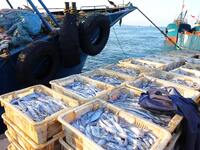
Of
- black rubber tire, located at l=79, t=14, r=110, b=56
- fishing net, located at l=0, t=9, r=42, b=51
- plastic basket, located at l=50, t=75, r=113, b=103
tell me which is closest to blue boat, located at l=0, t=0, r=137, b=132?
black rubber tire, located at l=79, t=14, r=110, b=56

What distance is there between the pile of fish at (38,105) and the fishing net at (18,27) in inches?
102

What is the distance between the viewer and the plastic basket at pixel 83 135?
8.73 feet

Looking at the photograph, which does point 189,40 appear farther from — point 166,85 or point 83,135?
point 83,135

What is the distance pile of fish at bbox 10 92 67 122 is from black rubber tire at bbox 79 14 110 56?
3.15m

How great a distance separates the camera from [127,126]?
10.3 feet

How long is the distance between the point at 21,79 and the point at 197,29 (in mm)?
18420

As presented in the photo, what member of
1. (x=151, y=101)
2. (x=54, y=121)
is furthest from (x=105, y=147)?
(x=151, y=101)

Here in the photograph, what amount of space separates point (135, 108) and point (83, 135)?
4.06ft

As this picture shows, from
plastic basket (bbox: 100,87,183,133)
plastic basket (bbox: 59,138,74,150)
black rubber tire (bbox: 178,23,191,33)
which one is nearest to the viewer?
plastic basket (bbox: 59,138,74,150)

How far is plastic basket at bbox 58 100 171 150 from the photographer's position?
2662mm

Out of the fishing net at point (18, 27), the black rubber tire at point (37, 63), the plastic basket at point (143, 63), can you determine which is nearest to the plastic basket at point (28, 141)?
the black rubber tire at point (37, 63)

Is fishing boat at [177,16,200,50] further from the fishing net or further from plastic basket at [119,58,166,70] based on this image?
the fishing net

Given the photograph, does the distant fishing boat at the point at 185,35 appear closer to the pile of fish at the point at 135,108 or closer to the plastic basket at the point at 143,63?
the plastic basket at the point at 143,63

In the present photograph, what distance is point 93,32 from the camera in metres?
7.07
